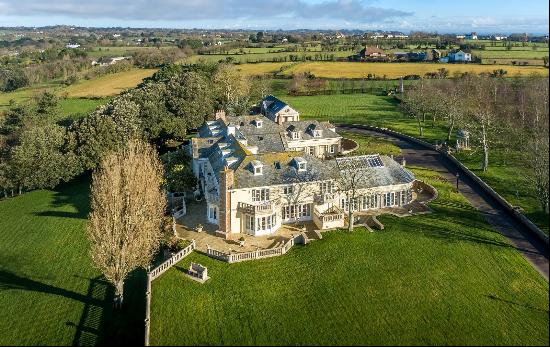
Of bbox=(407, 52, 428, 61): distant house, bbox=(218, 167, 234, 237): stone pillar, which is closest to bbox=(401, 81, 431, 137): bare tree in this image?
bbox=(218, 167, 234, 237): stone pillar

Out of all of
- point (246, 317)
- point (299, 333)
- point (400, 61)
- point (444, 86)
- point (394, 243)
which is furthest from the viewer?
point (400, 61)

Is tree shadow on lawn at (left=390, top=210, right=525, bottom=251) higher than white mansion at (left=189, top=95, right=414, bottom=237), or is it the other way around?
white mansion at (left=189, top=95, right=414, bottom=237)

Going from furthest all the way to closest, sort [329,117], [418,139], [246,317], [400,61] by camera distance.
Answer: [400,61]
[329,117]
[418,139]
[246,317]

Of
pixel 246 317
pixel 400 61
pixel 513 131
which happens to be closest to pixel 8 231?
pixel 246 317

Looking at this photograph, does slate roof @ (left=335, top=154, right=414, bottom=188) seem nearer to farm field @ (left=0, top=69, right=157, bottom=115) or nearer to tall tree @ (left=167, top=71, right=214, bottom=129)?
tall tree @ (left=167, top=71, right=214, bottom=129)

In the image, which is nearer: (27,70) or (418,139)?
(418,139)

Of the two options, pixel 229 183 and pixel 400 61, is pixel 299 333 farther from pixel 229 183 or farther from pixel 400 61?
pixel 400 61

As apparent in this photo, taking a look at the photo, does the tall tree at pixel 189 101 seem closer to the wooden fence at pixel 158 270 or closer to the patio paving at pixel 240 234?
the patio paving at pixel 240 234
